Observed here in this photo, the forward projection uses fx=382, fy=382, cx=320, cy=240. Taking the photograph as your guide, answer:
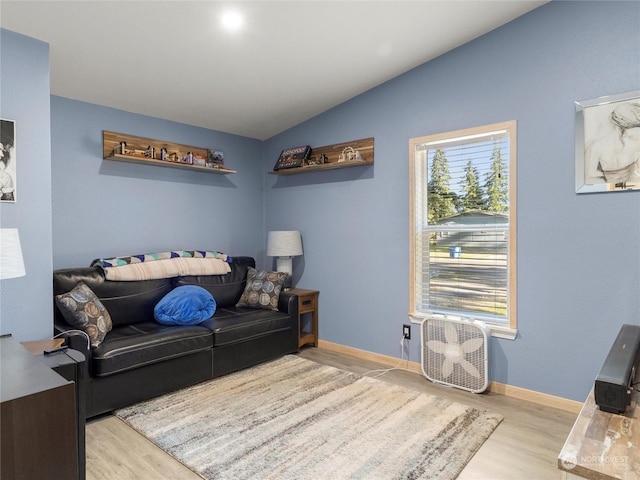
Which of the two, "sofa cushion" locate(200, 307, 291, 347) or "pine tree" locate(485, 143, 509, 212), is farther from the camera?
"sofa cushion" locate(200, 307, 291, 347)

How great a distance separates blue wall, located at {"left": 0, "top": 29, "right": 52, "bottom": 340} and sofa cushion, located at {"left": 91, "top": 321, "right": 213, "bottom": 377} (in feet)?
1.35

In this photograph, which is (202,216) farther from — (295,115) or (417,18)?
(417,18)

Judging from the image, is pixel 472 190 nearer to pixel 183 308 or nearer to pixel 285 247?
pixel 285 247

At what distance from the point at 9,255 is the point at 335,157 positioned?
2879 mm

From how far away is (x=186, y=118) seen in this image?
3932mm

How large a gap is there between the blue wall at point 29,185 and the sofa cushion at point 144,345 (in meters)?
0.41

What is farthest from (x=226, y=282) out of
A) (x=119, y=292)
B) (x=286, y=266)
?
(x=119, y=292)

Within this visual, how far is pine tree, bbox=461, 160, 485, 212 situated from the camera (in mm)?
3143

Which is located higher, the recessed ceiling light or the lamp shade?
the recessed ceiling light

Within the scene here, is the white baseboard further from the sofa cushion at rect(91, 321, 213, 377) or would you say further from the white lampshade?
the white lampshade

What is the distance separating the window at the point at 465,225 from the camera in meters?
2.98

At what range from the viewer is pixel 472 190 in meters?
3.18

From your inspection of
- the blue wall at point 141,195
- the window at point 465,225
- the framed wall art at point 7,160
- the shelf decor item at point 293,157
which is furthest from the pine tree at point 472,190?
the framed wall art at point 7,160

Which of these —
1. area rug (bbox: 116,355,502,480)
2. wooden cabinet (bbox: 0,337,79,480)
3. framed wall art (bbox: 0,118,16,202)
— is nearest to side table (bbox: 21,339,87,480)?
wooden cabinet (bbox: 0,337,79,480)
